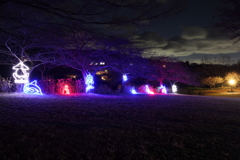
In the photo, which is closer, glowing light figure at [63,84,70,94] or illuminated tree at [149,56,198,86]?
glowing light figure at [63,84,70,94]

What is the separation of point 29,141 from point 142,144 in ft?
6.91

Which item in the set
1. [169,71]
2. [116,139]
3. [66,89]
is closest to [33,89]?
[66,89]

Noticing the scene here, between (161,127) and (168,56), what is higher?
(168,56)

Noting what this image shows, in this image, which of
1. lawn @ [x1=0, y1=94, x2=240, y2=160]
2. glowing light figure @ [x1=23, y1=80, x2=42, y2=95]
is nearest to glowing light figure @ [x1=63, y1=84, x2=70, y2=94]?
glowing light figure @ [x1=23, y1=80, x2=42, y2=95]

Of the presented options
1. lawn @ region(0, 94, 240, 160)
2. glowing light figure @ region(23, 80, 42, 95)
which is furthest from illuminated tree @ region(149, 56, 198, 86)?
lawn @ region(0, 94, 240, 160)

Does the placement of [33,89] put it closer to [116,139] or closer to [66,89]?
[66,89]


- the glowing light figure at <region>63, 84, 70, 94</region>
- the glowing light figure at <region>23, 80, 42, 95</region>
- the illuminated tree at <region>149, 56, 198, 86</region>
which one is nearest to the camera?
the glowing light figure at <region>23, 80, 42, 95</region>

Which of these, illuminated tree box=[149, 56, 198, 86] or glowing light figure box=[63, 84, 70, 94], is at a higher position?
illuminated tree box=[149, 56, 198, 86]

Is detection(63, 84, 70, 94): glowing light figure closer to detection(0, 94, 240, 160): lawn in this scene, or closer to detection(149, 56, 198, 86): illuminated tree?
detection(0, 94, 240, 160): lawn

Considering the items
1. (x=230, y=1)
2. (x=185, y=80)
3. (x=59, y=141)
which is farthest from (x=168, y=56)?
(x=59, y=141)

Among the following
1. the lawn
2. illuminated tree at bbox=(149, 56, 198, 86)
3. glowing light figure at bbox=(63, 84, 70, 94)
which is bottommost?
the lawn

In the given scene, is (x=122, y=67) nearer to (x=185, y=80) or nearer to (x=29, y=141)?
(x=185, y=80)

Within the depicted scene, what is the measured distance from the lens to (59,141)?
3.54m

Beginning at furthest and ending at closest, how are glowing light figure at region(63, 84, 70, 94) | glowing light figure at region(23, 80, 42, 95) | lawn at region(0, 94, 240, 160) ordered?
glowing light figure at region(63, 84, 70, 94)
glowing light figure at region(23, 80, 42, 95)
lawn at region(0, 94, 240, 160)
